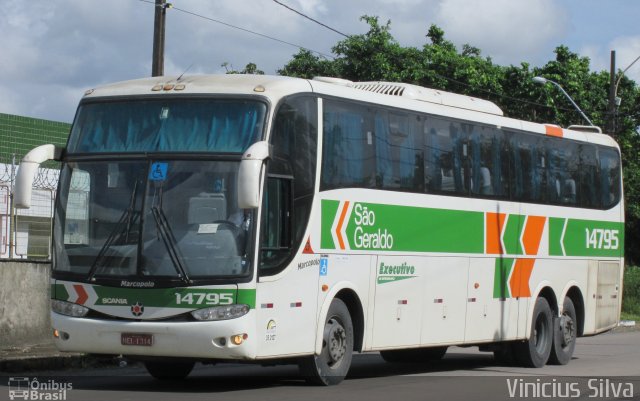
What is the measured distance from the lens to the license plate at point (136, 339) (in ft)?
41.8

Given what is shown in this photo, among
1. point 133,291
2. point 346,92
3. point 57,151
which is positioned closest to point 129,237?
point 133,291

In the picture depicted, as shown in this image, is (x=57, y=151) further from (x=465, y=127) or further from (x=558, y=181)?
(x=558, y=181)

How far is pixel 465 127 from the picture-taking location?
57.9 ft

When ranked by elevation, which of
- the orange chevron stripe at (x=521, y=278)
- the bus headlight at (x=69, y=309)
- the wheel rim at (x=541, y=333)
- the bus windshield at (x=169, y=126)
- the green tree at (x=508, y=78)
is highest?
the green tree at (x=508, y=78)

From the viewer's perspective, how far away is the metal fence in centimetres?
1931

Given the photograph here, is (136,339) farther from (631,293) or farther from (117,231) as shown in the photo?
(631,293)

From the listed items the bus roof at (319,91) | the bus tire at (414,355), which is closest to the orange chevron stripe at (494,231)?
the bus roof at (319,91)

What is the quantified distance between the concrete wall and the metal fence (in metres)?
0.61

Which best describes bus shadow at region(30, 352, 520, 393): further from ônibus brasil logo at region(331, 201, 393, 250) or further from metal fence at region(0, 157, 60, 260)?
metal fence at region(0, 157, 60, 260)

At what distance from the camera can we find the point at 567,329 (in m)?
20.4

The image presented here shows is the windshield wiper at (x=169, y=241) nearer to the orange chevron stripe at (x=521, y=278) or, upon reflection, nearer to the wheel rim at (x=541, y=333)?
the orange chevron stripe at (x=521, y=278)

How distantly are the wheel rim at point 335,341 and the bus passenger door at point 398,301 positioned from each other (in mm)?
820

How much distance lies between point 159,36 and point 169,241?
30.1 feet

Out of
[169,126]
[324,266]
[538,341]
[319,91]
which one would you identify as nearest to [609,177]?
[538,341]
